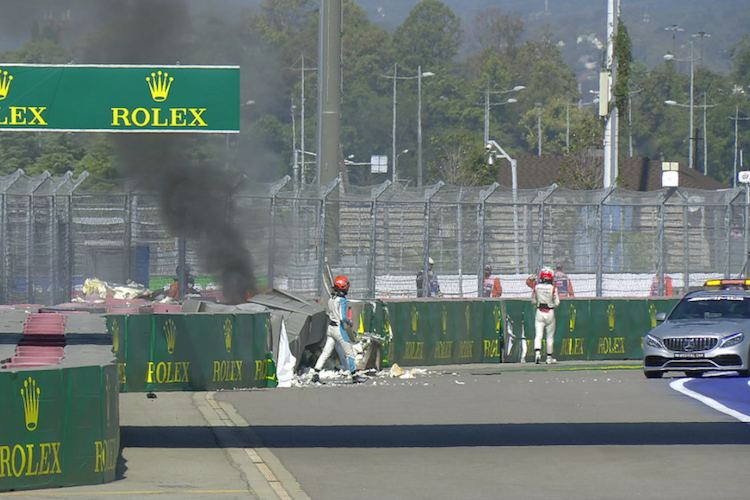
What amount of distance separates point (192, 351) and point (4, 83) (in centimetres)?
429

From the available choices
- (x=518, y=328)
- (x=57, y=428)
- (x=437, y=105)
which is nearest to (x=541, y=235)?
(x=518, y=328)

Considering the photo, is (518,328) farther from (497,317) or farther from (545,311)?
(545,311)

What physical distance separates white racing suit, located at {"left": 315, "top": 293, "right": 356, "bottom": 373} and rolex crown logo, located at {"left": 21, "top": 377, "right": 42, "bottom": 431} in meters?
9.68

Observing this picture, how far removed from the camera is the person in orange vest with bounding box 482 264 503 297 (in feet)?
87.0

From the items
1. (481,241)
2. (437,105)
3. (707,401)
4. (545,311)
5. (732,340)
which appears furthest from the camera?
(437,105)

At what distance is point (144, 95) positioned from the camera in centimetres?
1541

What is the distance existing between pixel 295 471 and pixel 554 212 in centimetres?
1772

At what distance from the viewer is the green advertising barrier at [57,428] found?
28.6 feet

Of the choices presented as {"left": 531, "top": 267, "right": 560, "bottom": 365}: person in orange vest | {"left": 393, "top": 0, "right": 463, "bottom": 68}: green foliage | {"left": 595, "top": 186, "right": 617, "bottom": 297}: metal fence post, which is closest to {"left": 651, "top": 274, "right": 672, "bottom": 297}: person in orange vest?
{"left": 595, "top": 186, "right": 617, "bottom": 297}: metal fence post

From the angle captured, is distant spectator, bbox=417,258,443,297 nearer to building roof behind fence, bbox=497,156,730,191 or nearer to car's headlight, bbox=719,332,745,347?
car's headlight, bbox=719,332,745,347

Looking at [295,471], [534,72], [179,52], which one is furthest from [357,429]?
[534,72]

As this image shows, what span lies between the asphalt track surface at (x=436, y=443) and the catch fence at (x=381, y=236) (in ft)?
18.7

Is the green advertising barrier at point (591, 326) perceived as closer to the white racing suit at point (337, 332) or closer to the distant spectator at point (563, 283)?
the distant spectator at point (563, 283)

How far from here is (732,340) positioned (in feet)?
61.5
